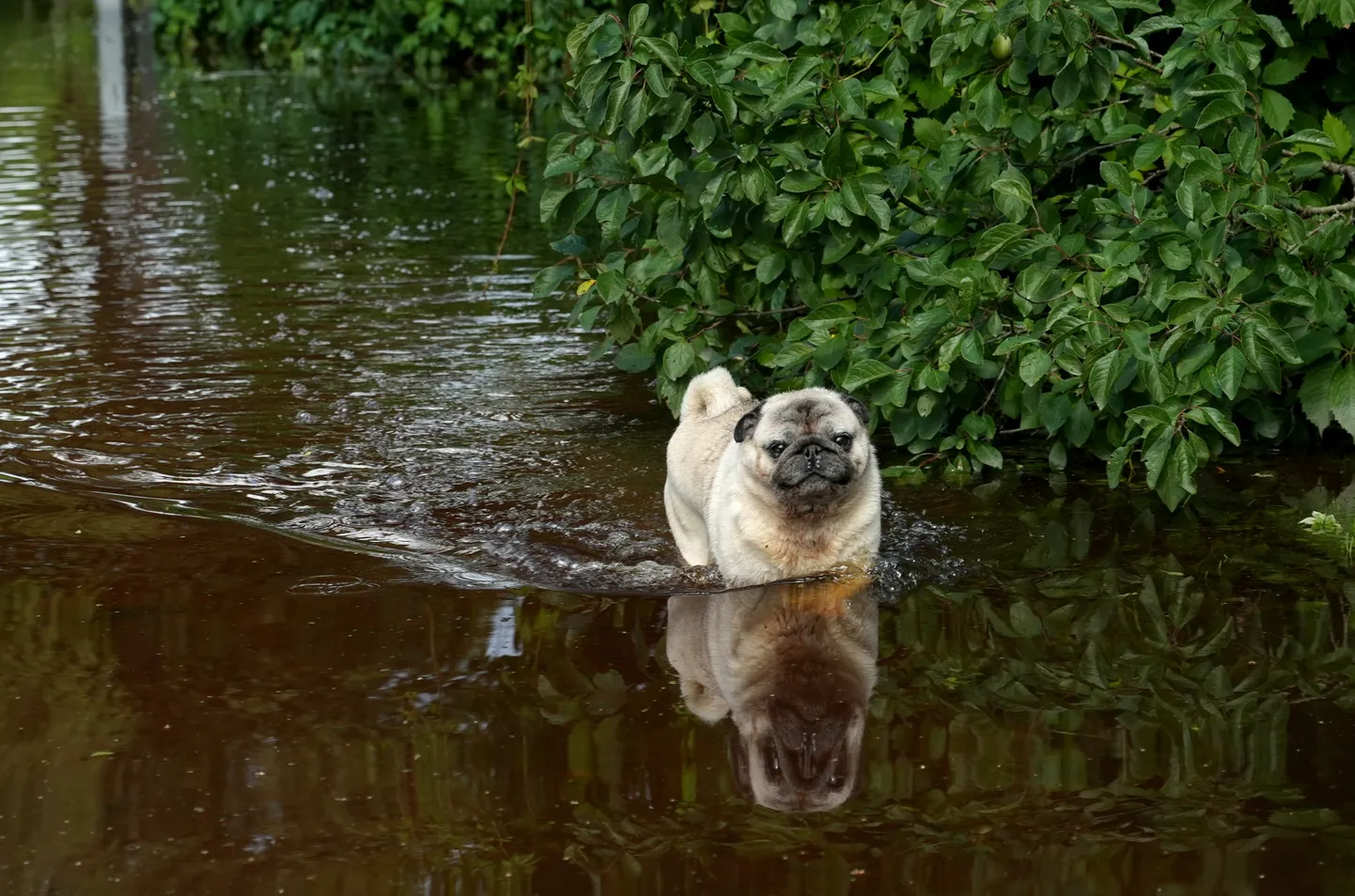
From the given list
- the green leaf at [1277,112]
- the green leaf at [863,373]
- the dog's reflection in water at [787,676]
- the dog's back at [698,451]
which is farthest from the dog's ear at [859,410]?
the green leaf at [1277,112]

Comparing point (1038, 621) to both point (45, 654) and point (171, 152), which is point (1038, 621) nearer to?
point (45, 654)

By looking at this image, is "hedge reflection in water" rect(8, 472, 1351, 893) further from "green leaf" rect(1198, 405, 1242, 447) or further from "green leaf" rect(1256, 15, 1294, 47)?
"green leaf" rect(1256, 15, 1294, 47)

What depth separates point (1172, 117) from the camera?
23.7ft

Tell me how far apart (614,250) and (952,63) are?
6.46 ft

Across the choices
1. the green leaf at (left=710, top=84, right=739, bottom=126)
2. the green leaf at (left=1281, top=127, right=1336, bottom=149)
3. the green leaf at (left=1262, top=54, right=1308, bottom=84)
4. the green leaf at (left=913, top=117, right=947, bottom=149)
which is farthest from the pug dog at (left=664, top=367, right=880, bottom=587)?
the green leaf at (left=1262, top=54, right=1308, bottom=84)

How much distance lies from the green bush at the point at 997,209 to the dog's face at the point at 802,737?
2.01m

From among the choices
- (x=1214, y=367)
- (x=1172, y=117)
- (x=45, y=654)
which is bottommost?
(x=45, y=654)

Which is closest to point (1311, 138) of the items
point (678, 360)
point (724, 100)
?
point (724, 100)

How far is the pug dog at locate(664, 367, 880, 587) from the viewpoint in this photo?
6367mm

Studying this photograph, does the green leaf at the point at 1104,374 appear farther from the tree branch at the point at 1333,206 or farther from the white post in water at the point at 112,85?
the white post in water at the point at 112,85

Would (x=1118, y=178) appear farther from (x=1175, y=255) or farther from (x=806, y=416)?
(x=806, y=416)

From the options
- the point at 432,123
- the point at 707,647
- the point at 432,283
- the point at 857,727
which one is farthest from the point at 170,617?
the point at 432,123

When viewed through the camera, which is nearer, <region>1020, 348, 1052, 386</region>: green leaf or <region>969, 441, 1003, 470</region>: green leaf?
<region>1020, 348, 1052, 386</region>: green leaf

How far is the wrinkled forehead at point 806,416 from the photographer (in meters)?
6.43
